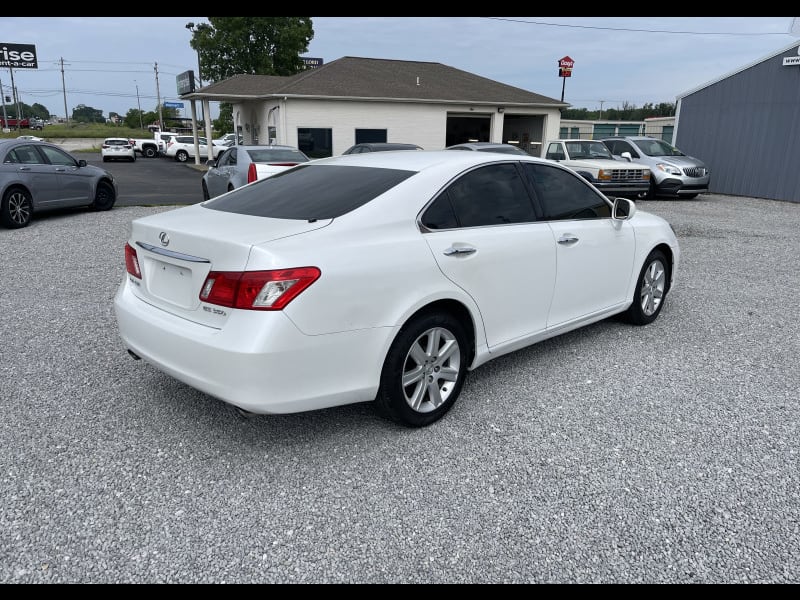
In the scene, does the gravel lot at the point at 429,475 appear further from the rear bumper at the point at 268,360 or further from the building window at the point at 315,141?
the building window at the point at 315,141

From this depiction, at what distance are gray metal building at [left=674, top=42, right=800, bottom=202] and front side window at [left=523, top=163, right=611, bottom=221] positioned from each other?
1624 cm

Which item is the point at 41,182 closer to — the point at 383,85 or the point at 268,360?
the point at 268,360

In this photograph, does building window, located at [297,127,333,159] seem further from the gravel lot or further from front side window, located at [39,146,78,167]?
the gravel lot

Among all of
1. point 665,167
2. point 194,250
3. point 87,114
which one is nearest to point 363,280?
point 194,250

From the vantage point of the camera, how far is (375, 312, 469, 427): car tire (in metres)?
3.33

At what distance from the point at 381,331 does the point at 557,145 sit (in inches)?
597

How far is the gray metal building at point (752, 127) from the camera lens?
17562 millimetres

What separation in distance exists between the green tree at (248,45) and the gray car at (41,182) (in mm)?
36306

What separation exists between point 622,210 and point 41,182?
10.7 metres

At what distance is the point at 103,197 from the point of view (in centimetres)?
1324

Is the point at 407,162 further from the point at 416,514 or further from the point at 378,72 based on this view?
the point at 378,72

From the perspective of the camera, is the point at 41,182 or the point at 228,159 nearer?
the point at 41,182

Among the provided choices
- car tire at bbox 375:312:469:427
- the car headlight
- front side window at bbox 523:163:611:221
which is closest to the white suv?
the car headlight
